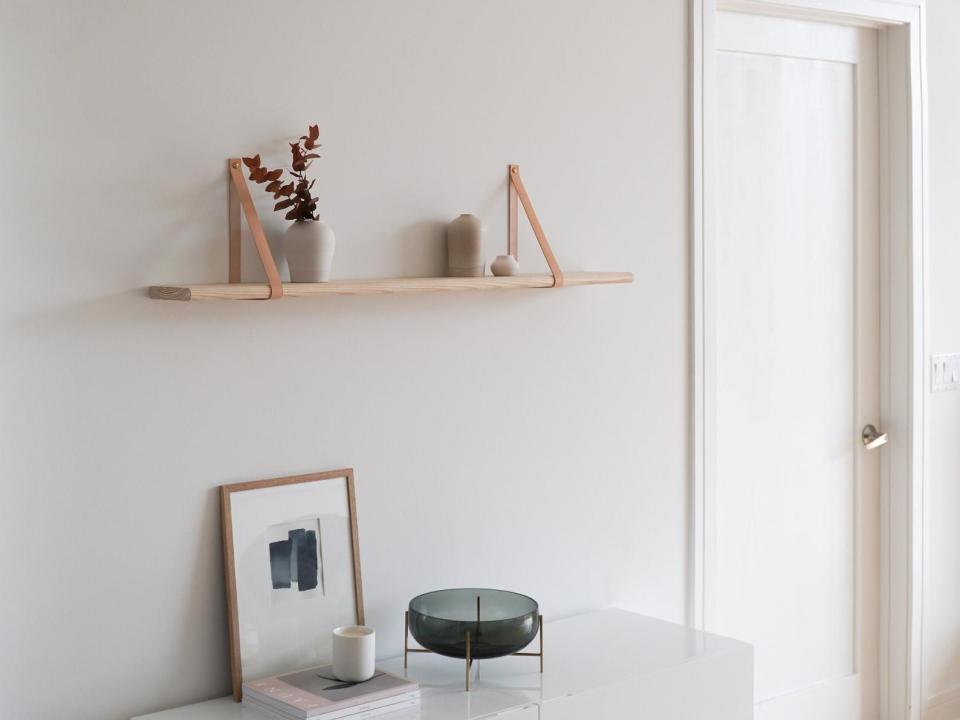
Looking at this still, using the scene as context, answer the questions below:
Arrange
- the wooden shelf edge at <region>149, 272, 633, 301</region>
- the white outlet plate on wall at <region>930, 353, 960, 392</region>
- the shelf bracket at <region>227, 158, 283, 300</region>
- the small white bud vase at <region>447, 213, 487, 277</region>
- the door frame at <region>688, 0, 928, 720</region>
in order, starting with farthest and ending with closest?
1. the white outlet plate on wall at <region>930, 353, 960, 392</region>
2. the door frame at <region>688, 0, 928, 720</region>
3. the small white bud vase at <region>447, 213, 487, 277</region>
4. the shelf bracket at <region>227, 158, 283, 300</region>
5. the wooden shelf edge at <region>149, 272, 633, 301</region>

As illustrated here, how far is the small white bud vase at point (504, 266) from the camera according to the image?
2.25m

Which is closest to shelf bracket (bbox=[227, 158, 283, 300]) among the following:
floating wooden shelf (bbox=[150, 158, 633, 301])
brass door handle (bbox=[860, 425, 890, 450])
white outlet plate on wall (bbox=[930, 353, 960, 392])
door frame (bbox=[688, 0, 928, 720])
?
floating wooden shelf (bbox=[150, 158, 633, 301])

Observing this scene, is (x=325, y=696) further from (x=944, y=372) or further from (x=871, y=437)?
(x=944, y=372)

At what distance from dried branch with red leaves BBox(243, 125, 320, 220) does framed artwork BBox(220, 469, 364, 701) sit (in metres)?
0.49

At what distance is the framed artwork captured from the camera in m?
2.03

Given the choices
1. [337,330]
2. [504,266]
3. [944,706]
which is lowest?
[944,706]

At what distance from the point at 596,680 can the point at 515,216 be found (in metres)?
0.93

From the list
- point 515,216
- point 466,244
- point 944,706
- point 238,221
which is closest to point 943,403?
point 944,706

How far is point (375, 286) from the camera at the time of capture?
200 centimetres

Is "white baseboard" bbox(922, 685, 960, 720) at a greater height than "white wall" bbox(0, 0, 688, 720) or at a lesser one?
lesser

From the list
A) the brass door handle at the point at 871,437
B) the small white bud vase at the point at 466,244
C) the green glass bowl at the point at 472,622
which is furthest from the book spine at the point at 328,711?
the brass door handle at the point at 871,437

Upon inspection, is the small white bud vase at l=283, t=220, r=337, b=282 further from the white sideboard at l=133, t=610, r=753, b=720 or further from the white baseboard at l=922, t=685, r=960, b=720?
the white baseboard at l=922, t=685, r=960, b=720

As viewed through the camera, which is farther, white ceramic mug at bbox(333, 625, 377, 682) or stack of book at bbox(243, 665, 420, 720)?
white ceramic mug at bbox(333, 625, 377, 682)

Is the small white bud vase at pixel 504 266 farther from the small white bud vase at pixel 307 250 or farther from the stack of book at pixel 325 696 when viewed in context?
the stack of book at pixel 325 696
